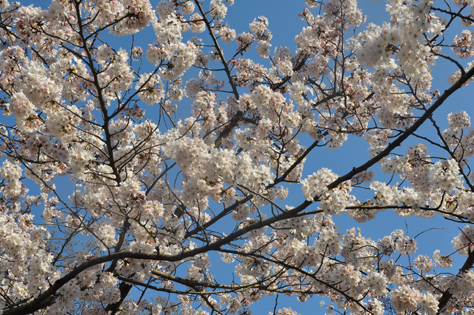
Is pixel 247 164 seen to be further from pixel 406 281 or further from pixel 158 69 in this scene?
Answer: pixel 406 281

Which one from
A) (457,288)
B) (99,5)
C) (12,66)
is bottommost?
(457,288)

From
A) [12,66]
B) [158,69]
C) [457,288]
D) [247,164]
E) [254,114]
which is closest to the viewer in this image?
[247,164]

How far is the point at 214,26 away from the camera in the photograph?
888 cm

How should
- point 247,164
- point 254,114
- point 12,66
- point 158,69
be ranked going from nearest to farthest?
point 247,164
point 158,69
point 12,66
point 254,114

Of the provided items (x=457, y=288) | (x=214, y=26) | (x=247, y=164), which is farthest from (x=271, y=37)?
(x=457, y=288)

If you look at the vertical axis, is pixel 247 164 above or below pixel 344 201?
above

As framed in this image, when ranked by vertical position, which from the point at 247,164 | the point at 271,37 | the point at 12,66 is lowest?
the point at 247,164

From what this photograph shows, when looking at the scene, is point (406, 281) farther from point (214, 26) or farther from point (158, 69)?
point (214, 26)

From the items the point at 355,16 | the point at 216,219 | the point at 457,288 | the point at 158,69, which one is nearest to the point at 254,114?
the point at 216,219

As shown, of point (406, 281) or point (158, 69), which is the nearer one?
point (158, 69)

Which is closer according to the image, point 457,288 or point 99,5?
point 99,5

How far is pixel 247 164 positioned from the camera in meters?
4.08

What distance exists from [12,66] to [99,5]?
2.59 m

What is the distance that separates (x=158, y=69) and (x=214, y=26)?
4.96 meters
